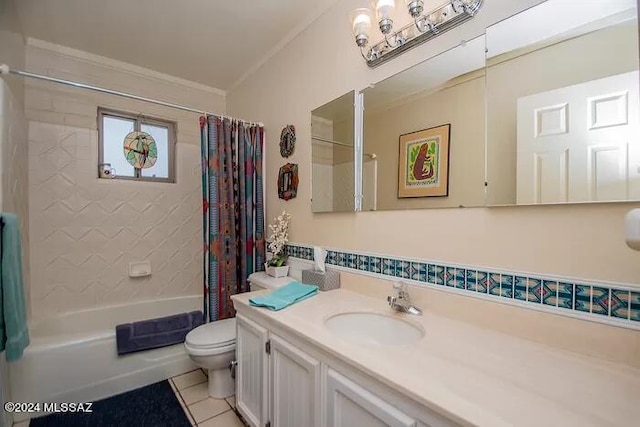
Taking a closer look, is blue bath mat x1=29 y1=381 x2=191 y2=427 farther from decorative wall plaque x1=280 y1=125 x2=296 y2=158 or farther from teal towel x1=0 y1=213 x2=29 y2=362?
decorative wall plaque x1=280 y1=125 x2=296 y2=158

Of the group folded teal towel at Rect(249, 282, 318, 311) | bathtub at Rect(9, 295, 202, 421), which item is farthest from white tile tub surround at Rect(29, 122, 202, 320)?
folded teal towel at Rect(249, 282, 318, 311)

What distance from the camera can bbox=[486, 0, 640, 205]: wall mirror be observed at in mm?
777

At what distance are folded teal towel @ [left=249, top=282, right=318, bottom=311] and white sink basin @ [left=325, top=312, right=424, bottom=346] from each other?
0.83ft

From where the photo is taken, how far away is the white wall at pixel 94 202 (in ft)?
6.81

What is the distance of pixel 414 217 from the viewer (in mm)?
1272

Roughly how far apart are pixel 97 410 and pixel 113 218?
1.40 metres

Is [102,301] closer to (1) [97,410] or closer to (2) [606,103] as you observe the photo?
(1) [97,410]

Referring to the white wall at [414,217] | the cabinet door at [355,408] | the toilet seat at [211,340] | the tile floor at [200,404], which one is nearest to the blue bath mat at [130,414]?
the tile floor at [200,404]

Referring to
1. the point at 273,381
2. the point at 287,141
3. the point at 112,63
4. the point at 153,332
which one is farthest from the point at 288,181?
the point at 112,63

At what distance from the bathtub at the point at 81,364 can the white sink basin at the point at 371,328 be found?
1530 millimetres

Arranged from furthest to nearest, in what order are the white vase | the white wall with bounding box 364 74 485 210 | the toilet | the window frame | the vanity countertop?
the window frame < the white vase < the toilet < the white wall with bounding box 364 74 485 210 < the vanity countertop

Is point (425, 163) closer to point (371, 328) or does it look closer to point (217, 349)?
point (371, 328)

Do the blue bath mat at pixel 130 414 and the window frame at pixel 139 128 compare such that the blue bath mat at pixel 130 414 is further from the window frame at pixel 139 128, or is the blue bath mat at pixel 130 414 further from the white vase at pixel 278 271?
the window frame at pixel 139 128

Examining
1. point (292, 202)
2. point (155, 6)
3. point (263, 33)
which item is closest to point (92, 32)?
point (155, 6)
